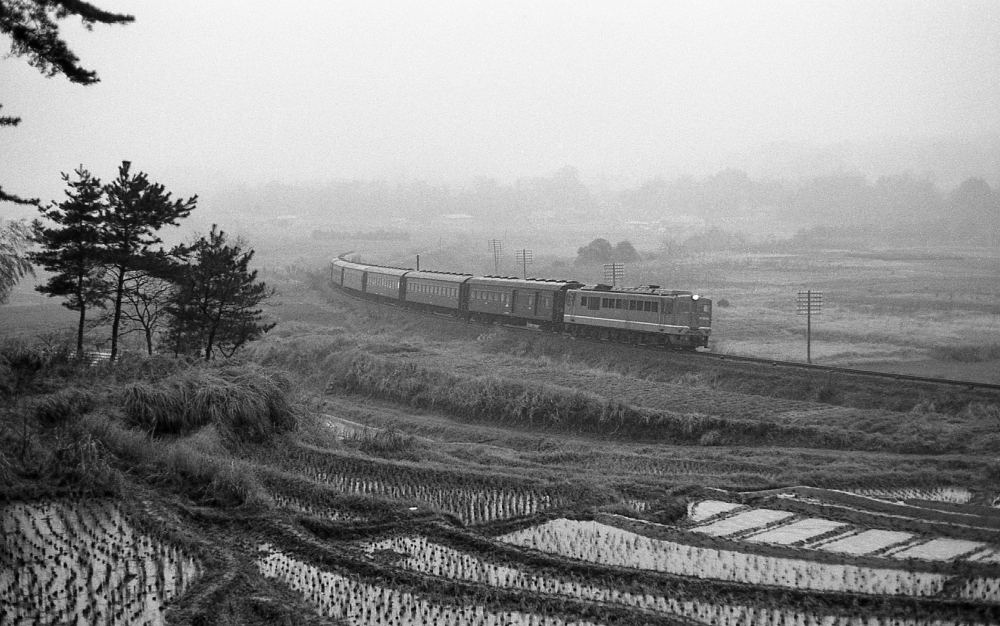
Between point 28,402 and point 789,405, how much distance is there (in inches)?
865

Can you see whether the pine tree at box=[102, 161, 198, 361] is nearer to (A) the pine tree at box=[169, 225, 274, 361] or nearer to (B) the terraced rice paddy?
(A) the pine tree at box=[169, 225, 274, 361]

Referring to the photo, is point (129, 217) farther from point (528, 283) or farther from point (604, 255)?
point (604, 255)

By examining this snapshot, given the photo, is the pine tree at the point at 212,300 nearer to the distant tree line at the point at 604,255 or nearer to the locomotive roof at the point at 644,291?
the locomotive roof at the point at 644,291

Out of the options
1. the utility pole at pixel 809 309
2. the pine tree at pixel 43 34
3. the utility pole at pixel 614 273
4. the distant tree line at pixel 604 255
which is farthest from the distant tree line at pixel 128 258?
the distant tree line at pixel 604 255

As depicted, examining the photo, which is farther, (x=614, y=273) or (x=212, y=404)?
(x=614, y=273)

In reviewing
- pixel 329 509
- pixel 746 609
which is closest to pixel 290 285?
pixel 329 509

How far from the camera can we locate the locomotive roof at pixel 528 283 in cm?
4241

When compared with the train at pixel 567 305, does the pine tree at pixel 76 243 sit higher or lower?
higher

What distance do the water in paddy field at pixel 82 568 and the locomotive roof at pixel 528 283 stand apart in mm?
30577

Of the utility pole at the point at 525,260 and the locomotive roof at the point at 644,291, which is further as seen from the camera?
the utility pole at the point at 525,260

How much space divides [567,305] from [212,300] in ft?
59.2

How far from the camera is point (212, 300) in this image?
29.6m

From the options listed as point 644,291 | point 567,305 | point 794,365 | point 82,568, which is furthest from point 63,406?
point 567,305

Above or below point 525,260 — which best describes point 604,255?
above
